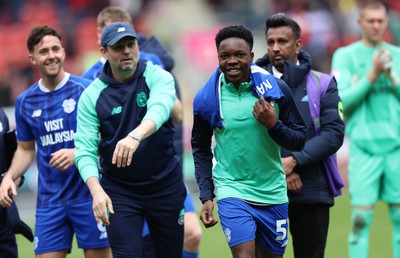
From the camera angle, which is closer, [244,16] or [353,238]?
[353,238]

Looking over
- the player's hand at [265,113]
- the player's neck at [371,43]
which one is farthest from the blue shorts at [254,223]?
the player's neck at [371,43]

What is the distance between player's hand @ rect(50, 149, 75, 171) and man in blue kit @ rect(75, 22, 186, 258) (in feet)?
0.80

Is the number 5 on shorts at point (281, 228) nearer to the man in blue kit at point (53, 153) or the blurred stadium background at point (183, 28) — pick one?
the man in blue kit at point (53, 153)

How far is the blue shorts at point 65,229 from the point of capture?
7762 mm

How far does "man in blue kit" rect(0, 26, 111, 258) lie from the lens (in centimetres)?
777

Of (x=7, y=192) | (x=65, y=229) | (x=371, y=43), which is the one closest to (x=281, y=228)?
(x=65, y=229)

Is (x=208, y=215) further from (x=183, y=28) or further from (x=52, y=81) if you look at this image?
(x=183, y=28)

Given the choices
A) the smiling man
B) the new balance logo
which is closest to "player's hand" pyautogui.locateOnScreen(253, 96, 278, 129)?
the smiling man

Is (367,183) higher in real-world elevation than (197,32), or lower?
lower

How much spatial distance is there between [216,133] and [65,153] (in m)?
1.38

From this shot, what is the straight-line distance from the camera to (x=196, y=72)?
766 inches

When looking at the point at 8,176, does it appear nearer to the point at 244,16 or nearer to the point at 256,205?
the point at 256,205

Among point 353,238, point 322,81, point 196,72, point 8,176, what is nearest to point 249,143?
point 322,81

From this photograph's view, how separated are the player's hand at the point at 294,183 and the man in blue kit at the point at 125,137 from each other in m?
0.96
